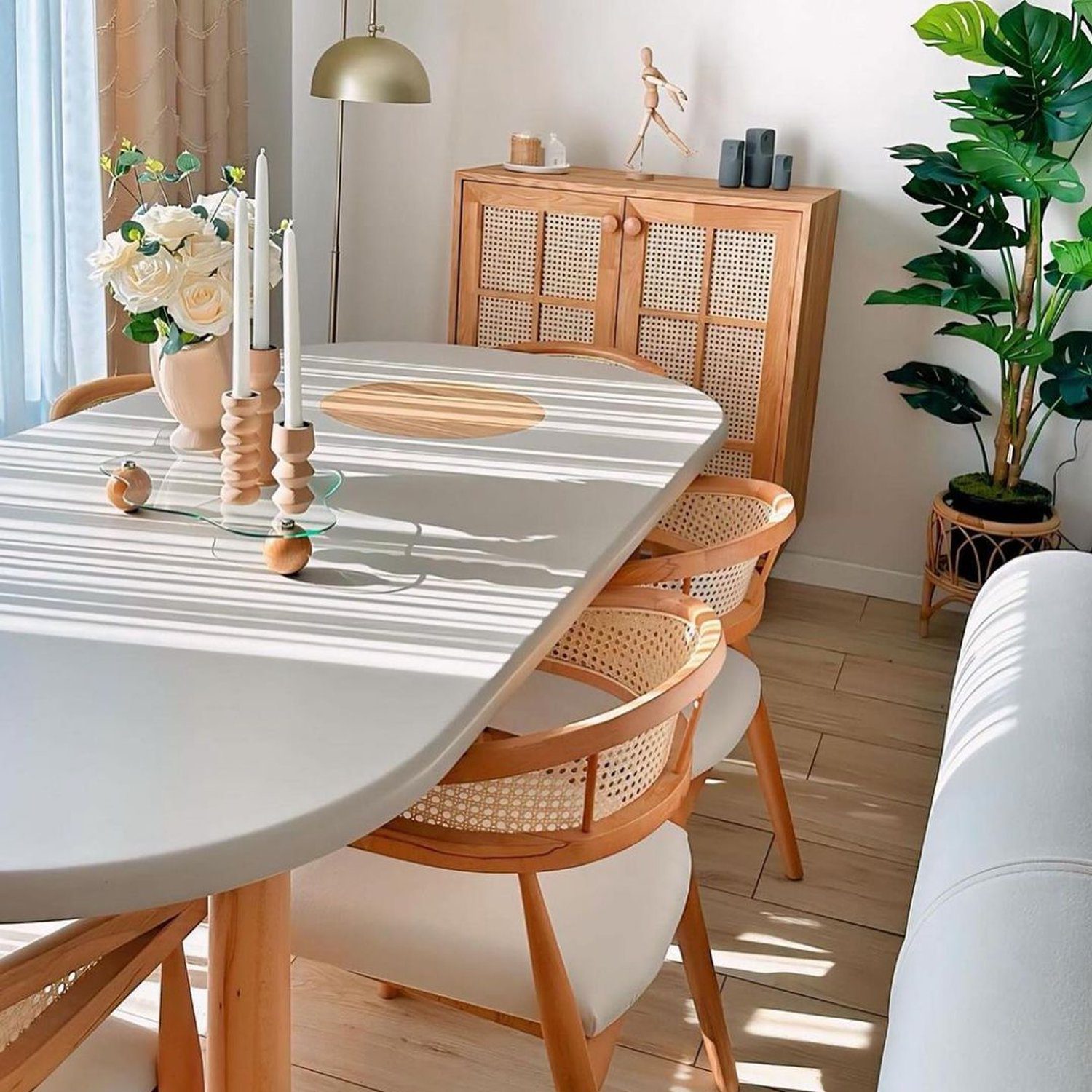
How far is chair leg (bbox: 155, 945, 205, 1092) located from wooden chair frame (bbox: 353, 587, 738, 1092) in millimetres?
232

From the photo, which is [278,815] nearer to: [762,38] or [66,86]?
[66,86]

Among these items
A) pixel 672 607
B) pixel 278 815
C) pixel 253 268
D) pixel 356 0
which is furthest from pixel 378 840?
pixel 356 0

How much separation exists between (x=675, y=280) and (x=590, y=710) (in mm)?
1808

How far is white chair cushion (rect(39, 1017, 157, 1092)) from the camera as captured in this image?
1226mm

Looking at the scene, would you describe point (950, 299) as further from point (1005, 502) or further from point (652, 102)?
point (652, 102)

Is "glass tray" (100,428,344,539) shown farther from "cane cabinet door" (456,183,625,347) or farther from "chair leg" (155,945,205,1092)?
"cane cabinet door" (456,183,625,347)

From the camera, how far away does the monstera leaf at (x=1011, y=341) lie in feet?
Result: 10.5

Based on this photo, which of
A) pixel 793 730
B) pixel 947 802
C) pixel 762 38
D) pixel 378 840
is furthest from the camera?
pixel 762 38

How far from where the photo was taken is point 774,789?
7.70ft

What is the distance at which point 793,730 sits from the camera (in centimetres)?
301

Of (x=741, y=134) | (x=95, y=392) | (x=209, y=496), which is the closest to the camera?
(x=209, y=496)

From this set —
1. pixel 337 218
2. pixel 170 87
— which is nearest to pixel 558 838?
pixel 170 87

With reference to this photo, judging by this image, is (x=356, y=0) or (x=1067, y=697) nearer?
(x=1067, y=697)

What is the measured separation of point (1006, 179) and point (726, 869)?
1707 mm
